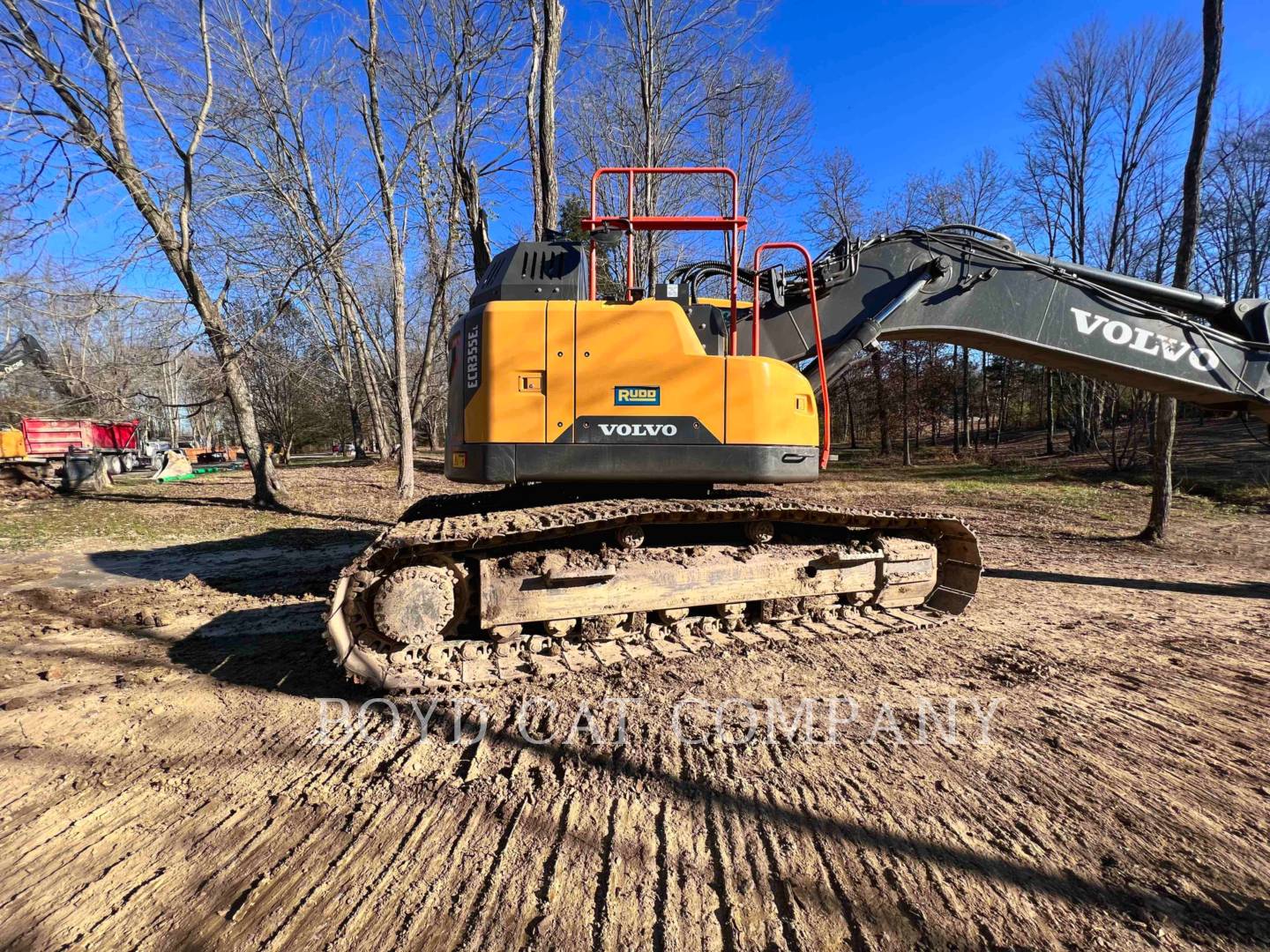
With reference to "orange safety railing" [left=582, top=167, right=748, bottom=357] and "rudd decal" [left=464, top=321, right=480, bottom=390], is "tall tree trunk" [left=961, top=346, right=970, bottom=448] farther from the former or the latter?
"rudd decal" [left=464, top=321, right=480, bottom=390]

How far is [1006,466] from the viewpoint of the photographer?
20297 millimetres

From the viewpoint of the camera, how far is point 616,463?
3801 millimetres

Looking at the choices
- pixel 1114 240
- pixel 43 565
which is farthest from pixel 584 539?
pixel 1114 240

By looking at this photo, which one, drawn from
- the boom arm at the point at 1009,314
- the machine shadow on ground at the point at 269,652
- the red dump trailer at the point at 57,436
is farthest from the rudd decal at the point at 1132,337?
the red dump trailer at the point at 57,436

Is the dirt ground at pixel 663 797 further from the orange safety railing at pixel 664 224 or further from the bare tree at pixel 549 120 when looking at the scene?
the bare tree at pixel 549 120

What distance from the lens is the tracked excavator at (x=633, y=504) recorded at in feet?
11.8

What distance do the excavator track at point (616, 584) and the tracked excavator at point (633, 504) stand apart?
1 cm

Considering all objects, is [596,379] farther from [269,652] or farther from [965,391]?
[965,391]

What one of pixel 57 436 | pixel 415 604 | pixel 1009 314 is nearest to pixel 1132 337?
pixel 1009 314

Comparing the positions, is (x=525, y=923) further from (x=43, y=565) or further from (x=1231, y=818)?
(x=43, y=565)

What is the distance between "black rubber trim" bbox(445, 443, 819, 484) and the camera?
3.76 m

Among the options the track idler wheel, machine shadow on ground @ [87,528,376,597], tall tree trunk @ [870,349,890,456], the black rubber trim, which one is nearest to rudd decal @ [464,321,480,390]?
the black rubber trim

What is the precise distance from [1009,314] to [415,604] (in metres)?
5.03

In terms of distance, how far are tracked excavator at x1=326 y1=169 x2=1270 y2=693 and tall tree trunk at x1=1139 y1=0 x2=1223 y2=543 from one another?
20.5ft
